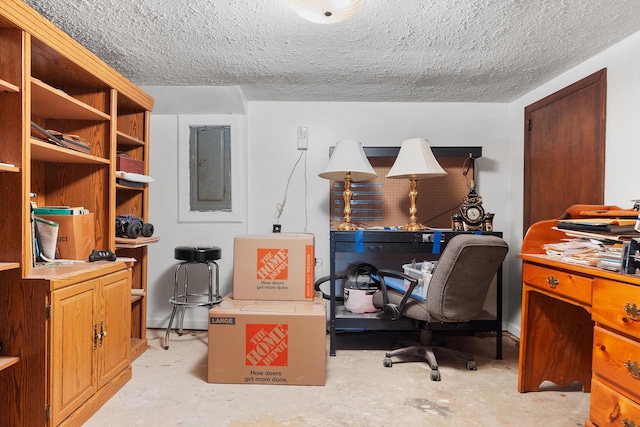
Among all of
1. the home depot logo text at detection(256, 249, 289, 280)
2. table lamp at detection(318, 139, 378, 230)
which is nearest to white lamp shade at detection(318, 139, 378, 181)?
table lamp at detection(318, 139, 378, 230)

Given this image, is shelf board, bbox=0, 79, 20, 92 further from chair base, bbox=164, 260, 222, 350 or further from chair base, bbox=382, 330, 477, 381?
chair base, bbox=382, 330, 477, 381

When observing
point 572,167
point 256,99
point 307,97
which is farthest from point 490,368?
point 256,99

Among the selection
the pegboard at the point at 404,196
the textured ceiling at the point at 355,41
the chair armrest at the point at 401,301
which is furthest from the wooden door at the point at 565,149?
the chair armrest at the point at 401,301

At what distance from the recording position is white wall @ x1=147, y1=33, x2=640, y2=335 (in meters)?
3.11

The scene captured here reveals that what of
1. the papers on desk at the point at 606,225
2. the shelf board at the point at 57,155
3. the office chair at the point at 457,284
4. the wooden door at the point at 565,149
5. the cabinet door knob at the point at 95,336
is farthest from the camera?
the wooden door at the point at 565,149

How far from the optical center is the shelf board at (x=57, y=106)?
5.53 feet

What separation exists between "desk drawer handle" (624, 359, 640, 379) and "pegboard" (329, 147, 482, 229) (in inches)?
72.6

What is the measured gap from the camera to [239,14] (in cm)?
179

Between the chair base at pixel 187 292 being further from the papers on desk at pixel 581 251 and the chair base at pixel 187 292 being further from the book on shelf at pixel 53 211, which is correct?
the papers on desk at pixel 581 251

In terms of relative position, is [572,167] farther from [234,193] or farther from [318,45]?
[234,193]

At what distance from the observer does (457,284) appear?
82.0 inches

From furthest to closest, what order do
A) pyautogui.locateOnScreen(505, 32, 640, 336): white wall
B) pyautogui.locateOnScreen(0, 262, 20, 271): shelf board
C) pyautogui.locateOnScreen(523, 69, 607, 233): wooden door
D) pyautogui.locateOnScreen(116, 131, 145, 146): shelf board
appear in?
pyautogui.locateOnScreen(116, 131, 145, 146): shelf board < pyautogui.locateOnScreen(523, 69, 607, 233): wooden door < pyautogui.locateOnScreen(505, 32, 640, 336): white wall < pyautogui.locateOnScreen(0, 262, 20, 271): shelf board

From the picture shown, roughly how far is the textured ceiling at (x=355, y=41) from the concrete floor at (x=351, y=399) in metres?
1.96

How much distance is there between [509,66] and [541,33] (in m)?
0.46
